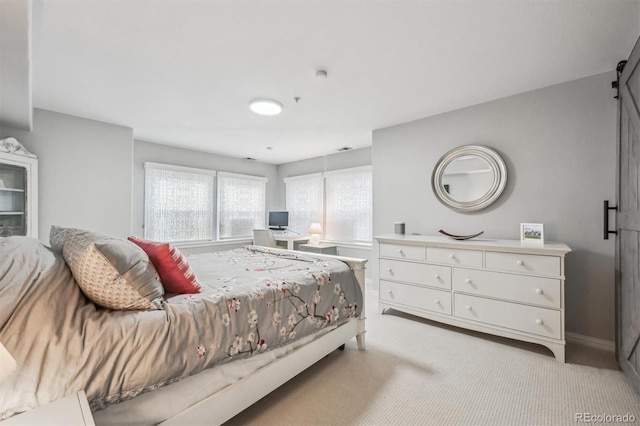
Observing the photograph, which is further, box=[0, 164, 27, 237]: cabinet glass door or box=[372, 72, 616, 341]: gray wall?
box=[0, 164, 27, 237]: cabinet glass door

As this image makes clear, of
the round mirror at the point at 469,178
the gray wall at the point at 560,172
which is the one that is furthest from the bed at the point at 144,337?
the gray wall at the point at 560,172

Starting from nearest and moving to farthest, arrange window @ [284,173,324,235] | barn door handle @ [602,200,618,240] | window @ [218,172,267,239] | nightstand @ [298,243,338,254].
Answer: barn door handle @ [602,200,618,240]
nightstand @ [298,243,338,254]
window @ [218,172,267,239]
window @ [284,173,324,235]

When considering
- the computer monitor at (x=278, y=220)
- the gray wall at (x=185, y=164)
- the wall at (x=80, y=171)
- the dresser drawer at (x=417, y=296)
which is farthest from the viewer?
the computer monitor at (x=278, y=220)

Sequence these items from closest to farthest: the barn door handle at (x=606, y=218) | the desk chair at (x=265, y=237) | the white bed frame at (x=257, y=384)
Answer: the white bed frame at (x=257, y=384) → the barn door handle at (x=606, y=218) → the desk chair at (x=265, y=237)

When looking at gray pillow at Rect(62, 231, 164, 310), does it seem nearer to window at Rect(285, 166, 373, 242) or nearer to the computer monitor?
window at Rect(285, 166, 373, 242)

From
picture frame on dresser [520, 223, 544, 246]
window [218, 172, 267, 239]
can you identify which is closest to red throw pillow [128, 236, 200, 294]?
picture frame on dresser [520, 223, 544, 246]

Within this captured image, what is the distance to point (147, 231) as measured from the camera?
4.50 m

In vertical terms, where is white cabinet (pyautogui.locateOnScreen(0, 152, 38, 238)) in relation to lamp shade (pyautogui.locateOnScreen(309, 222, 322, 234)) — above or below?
above

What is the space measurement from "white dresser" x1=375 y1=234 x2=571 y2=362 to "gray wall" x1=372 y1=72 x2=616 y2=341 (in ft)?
1.16

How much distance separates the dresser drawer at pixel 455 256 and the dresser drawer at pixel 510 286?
70 millimetres

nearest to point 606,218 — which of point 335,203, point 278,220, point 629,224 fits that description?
point 629,224

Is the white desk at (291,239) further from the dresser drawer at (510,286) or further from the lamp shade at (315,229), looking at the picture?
the dresser drawer at (510,286)

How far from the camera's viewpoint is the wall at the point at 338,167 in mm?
4895

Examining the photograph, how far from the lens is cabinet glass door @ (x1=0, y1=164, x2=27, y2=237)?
2809 mm
